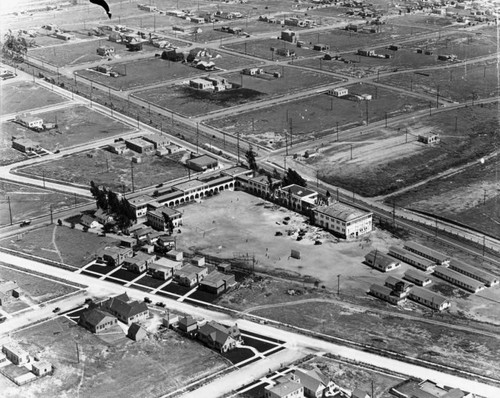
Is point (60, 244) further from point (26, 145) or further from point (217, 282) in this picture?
point (26, 145)

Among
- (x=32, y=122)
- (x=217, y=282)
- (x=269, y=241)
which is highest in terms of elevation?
(x=32, y=122)

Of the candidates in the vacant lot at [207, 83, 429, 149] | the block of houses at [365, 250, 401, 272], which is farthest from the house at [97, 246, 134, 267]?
the vacant lot at [207, 83, 429, 149]

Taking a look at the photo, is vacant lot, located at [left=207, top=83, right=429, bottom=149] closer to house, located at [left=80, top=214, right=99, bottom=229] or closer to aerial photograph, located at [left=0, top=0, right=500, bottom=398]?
aerial photograph, located at [left=0, top=0, right=500, bottom=398]

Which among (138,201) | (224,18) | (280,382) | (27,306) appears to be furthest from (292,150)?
(224,18)

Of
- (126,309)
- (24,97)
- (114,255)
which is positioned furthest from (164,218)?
(24,97)

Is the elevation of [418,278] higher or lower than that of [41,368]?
higher

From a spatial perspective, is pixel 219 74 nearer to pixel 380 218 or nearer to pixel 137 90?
pixel 137 90

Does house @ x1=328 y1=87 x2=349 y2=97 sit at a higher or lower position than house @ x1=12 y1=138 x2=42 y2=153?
higher

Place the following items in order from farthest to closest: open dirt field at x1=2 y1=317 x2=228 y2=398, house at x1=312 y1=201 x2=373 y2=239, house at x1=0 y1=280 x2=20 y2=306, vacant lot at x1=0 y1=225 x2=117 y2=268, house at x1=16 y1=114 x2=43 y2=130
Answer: house at x1=16 y1=114 x2=43 y2=130
house at x1=312 y1=201 x2=373 y2=239
vacant lot at x1=0 y1=225 x2=117 y2=268
house at x1=0 y1=280 x2=20 y2=306
open dirt field at x1=2 y1=317 x2=228 y2=398
